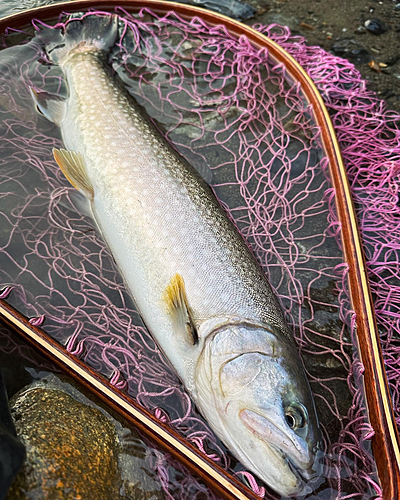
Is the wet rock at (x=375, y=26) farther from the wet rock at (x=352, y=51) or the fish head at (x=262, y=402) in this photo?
the fish head at (x=262, y=402)

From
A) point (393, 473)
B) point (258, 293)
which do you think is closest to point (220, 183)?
point (258, 293)

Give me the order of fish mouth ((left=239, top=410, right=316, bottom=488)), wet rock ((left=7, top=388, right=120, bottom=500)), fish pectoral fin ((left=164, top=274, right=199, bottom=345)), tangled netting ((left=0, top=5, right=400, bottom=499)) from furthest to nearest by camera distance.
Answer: tangled netting ((left=0, top=5, right=400, bottom=499)) → fish pectoral fin ((left=164, top=274, right=199, bottom=345)) → fish mouth ((left=239, top=410, right=316, bottom=488)) → wet rock ((left=7, top=388, right=120, bottom=500))

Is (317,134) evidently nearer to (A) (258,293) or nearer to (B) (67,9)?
(A) (258,293)

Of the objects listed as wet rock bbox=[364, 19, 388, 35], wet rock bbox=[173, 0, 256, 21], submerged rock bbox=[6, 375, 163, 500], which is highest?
wet rock bbox=[173, 0, 256, 21]

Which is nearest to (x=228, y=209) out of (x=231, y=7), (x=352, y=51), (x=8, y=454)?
(x=8, y=454)

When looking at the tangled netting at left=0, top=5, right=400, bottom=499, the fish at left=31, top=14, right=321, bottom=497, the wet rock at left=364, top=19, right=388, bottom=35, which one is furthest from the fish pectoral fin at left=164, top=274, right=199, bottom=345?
the wet rock at left=364, top=19, right=388, bottom=35

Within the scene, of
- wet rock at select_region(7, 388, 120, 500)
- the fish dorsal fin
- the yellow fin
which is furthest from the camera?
the fish dorsal fin

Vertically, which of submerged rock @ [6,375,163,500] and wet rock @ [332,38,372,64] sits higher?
wet rock @ [332,38,372,64]

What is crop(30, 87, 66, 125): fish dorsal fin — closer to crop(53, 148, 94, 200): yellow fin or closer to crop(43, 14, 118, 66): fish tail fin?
crop(43, 14, 118, 66): fish tail fin

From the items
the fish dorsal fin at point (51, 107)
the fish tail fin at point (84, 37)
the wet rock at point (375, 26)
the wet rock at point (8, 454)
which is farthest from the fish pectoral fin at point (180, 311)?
the wet rock at point (375, 26)
